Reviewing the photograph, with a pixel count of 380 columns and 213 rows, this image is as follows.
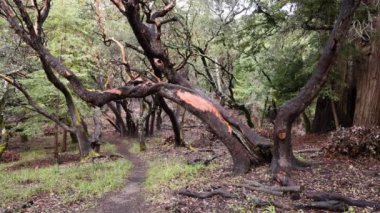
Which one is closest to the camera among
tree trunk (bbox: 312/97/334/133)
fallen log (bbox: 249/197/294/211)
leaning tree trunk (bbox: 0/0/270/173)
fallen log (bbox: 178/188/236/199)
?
fallen log (bbox: 249/197/294/211)

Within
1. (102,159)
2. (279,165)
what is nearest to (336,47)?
(279,165)

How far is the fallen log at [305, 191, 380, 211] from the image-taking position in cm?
546

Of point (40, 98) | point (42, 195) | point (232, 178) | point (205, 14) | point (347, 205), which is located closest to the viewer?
point (347, 205)

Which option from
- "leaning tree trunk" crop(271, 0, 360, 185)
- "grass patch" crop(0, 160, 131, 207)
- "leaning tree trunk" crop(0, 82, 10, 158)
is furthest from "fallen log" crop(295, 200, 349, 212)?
"leaning tree trunk" crop(0, 82, 10, 158)

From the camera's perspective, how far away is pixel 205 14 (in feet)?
65.3

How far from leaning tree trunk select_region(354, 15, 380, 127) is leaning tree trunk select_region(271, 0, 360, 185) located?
12.4 ft

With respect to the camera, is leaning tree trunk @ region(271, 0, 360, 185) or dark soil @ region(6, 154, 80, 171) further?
dark soil @ region(6, 154, 80, 171)

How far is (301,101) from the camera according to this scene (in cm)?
718

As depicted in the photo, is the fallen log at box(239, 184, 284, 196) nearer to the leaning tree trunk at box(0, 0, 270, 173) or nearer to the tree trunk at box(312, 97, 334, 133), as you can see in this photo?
the leaning tree trunk at box(0, 0, 270, 173)

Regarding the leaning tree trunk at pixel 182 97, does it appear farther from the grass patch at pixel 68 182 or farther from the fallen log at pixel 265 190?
the grass patch at pixel 68 182

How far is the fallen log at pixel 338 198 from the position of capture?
215 inches

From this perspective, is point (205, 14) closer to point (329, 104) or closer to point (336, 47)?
point (329, 104)

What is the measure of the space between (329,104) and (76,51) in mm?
11598

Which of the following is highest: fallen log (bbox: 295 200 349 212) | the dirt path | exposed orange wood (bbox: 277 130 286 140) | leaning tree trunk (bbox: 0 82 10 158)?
leaning tree trunk (bbox: 0 82 10 158)
